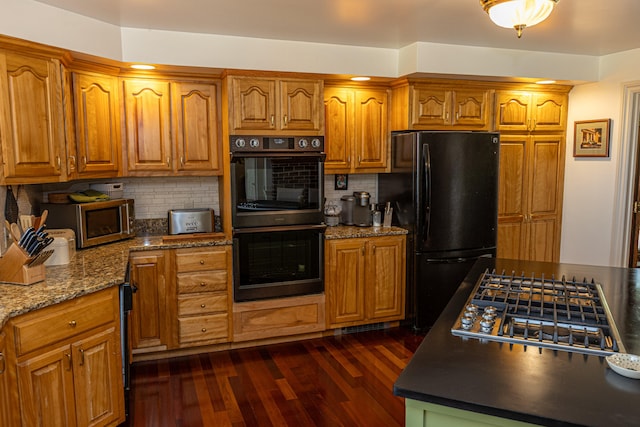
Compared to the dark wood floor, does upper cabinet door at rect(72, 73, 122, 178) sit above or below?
above

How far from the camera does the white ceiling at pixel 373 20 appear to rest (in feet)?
9.27

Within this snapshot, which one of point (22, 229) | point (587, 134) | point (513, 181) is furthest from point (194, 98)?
point (587, 134)

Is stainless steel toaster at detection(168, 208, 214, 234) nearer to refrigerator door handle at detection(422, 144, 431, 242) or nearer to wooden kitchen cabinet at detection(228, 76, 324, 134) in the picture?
wooden kitchen cabinet at detection(228, 76, 324, 134)

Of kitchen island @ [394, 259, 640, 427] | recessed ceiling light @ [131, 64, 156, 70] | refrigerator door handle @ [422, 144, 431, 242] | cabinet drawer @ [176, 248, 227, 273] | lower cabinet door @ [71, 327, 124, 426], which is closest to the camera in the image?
kitchen island @ [394, 259, 640, 427]

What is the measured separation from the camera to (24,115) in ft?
8.82

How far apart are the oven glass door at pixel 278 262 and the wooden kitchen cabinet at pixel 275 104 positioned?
792mm

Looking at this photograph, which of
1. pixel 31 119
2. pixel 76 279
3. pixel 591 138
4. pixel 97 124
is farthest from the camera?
pixel 591 138

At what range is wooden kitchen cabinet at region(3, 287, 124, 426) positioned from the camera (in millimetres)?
2098

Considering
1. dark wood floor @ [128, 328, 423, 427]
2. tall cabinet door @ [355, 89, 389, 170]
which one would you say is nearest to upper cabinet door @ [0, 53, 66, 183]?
dark wood floor @ [128, 328, 423, 427]

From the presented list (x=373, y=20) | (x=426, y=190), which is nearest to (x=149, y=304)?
(x=426, y=190)

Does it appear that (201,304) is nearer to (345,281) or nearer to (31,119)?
(345,281)

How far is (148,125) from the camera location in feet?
12.1

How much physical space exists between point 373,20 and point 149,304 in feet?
8.18

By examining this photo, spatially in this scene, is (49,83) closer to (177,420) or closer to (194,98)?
(194,98)
